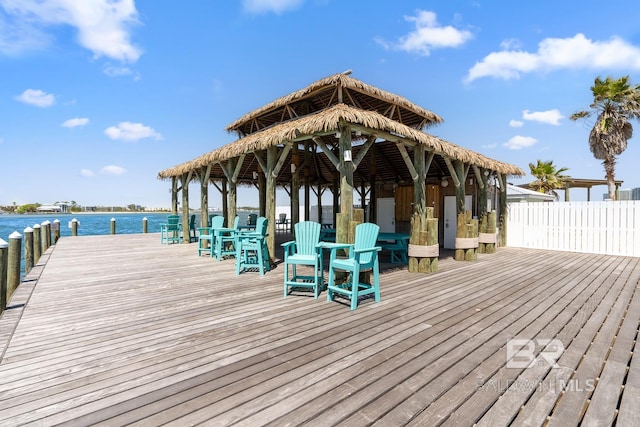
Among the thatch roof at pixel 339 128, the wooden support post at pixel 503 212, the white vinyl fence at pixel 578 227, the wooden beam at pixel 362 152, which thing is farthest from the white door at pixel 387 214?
the wooden beam at pixel 362 152

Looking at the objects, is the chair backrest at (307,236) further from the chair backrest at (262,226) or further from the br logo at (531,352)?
the br logo at (531,352)

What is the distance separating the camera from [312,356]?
7.84 feet

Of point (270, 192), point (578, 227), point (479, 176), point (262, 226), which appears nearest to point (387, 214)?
point (479, 176)

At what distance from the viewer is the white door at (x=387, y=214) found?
11109mm

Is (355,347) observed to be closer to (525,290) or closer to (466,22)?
(525,290)

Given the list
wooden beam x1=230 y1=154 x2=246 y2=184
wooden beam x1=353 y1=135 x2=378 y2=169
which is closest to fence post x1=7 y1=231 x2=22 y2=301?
wooden beam x1=230 y1=154 x2=246 y2=184

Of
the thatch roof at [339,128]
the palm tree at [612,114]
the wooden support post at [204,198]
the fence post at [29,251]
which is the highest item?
the palm tree at [612,114]

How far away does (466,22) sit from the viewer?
7492 millimetres

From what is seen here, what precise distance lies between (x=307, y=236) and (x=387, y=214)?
24.5ft

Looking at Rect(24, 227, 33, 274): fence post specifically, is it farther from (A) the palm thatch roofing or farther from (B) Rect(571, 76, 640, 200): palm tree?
(B) Rect(571, 76, 640, 200): palm tree

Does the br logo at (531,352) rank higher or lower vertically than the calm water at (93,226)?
higher

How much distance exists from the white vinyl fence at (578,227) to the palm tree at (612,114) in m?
8.27

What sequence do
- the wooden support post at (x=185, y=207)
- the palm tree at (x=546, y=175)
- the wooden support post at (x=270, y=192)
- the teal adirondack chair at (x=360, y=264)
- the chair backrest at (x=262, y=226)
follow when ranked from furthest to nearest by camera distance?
the palm tree at (x=546, y=175)
the wooden support post at (x=185, y=207)
the wooden support post at (x=270, y=192)
the chair backrest at (x=262, y=226)
the teal adirondack chair at (x=360, y=264)

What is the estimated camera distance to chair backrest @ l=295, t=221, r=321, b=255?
438cm
